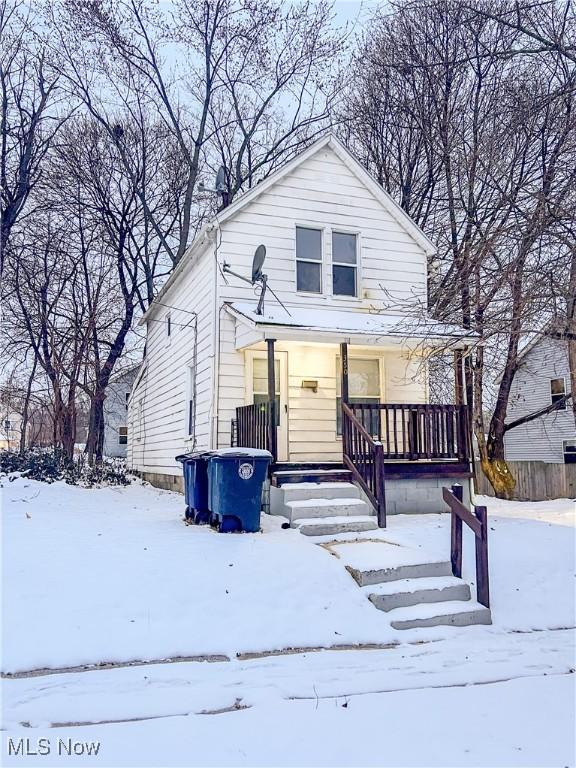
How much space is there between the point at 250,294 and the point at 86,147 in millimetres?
12670

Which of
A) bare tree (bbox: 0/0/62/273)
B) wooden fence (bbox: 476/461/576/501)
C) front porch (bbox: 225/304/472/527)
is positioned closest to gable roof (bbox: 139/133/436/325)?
front porch (bbox: 225/304/472/527)

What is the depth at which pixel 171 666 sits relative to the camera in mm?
4168

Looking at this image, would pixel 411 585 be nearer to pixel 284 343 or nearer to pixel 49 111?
pixel 284 343

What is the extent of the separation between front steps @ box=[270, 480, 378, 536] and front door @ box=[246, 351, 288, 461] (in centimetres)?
168

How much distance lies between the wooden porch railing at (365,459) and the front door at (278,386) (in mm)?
1514

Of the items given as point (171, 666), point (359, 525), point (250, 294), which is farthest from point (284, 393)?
point (171, 666)

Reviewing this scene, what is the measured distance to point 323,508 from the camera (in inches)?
313

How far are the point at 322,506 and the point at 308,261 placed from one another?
5.10 meters

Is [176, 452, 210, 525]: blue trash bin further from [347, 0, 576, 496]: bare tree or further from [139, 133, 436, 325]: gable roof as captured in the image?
[139, 133, 436, 325]: gable roof

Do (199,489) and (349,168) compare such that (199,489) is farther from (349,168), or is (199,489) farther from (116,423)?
(116,423)

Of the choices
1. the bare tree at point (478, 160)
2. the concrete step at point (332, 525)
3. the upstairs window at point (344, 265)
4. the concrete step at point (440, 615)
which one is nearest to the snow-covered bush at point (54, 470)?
the concrete step at point (332, 525)

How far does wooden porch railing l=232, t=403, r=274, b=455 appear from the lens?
28.6 ft

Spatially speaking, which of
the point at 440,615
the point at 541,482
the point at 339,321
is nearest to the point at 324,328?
the point at 339,321

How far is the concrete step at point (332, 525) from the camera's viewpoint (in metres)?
7.39
